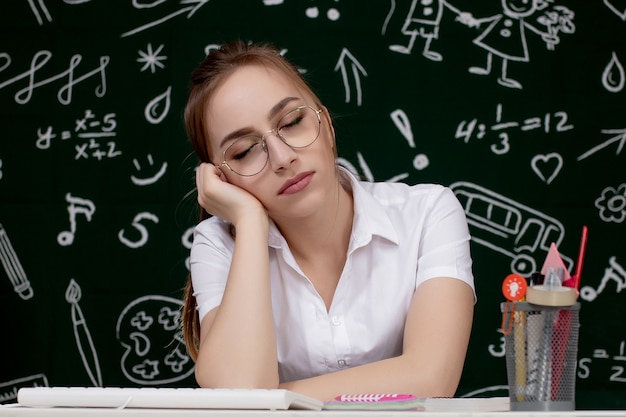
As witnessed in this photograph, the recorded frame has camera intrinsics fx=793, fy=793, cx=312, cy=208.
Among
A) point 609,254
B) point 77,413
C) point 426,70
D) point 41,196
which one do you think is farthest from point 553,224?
point 77,413

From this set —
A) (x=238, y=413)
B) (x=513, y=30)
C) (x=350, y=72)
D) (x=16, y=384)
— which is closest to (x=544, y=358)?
(x=238, y=413)

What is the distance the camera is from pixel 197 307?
1.62m

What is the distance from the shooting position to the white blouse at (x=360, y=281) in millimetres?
1571

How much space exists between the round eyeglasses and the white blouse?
Result: 0.19 m

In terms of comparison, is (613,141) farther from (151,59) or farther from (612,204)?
(151,59)

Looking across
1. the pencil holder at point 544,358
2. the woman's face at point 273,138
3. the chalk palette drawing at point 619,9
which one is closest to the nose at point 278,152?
the woman's face at point 273,138

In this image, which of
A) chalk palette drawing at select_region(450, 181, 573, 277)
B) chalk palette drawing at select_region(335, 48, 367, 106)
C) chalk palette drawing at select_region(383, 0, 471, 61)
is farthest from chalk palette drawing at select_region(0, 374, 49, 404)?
chalk palette drawing at select_region(383, 0, 471, 61)

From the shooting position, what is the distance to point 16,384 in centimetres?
288

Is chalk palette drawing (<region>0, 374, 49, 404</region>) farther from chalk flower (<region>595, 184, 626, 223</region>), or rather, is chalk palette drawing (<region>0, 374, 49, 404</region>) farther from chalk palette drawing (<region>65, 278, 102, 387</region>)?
chalk flower (<region>595, 184, 626, 223</region>)

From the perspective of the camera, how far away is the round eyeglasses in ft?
4.85

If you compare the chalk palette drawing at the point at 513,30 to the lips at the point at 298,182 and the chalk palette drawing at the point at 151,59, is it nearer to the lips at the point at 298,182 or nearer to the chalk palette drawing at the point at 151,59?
the chalk palette drawing at the point at 151,59

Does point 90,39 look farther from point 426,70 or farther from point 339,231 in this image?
point 339,231

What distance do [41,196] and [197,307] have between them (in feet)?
4.96

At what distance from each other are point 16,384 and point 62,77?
3.73 ft
